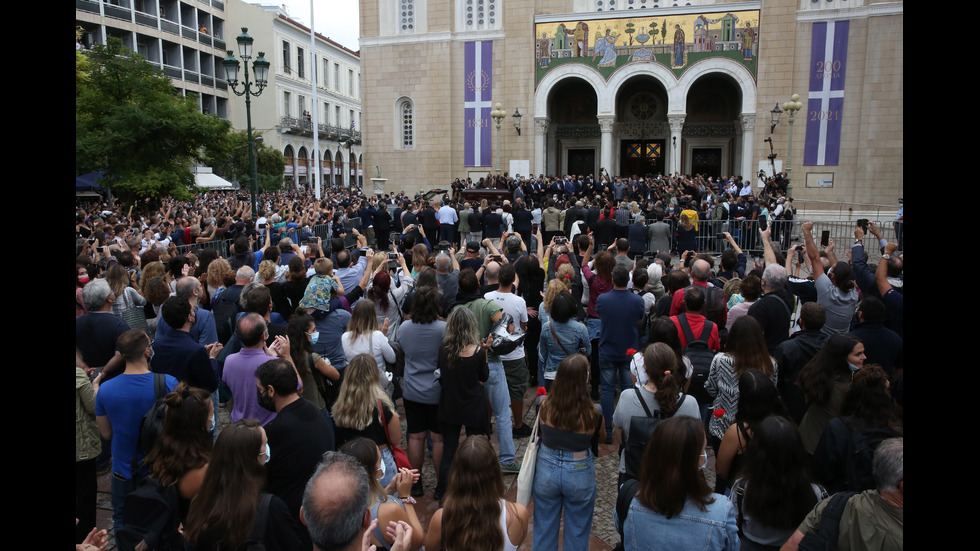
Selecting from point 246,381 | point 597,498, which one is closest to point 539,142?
point 597,498

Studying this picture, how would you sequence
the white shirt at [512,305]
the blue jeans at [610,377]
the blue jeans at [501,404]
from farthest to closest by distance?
1. the white shirt at [512,305]
2. the blue jeans at [610,377]
3. the blue jeans at [501,404]

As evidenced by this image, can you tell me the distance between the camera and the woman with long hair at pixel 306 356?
4809 mm

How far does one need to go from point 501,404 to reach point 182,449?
9.19 ft

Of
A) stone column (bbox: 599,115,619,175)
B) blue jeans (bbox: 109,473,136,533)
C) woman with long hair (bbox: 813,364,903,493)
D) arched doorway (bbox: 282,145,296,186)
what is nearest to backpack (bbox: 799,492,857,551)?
woman with long hair (bbox: 813,364,903,493)

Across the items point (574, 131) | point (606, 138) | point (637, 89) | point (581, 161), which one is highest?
point (637, 89)

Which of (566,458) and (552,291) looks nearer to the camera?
(566,458)

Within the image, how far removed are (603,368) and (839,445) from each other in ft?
9.04

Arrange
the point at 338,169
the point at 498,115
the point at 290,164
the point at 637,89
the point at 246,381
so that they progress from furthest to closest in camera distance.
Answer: the point at 338,169
the point at 290,164
the point at 637,89
the point at 498,115
the point at 246,381

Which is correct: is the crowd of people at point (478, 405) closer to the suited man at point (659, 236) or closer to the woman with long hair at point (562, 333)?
the woman with long hair at point (562, 333)

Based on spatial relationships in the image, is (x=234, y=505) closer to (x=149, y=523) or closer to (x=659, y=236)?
(x=149, y=523)

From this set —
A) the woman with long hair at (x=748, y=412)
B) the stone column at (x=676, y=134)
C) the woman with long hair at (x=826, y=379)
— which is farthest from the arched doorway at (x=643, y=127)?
the woman with long hair at (x=748, y=412)

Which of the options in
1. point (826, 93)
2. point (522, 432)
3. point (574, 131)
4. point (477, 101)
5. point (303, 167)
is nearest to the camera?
→ point (522, 432)

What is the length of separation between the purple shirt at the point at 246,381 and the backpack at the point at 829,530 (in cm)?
344

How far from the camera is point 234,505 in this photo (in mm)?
2922
